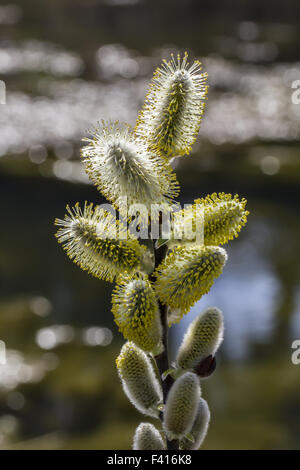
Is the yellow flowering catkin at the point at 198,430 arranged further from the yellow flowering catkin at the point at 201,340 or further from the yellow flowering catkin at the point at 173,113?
the yellow flowering catkin at the point at 173,113

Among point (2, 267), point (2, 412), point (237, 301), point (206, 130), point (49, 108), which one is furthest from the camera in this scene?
point (49, 108)

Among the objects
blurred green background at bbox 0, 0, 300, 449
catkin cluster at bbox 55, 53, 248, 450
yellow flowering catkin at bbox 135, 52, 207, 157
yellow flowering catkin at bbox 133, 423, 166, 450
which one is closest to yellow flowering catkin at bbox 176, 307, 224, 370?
catkin cluster at bbox 55, 53, 248, 450

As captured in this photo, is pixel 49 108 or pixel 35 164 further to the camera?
pixel 49 108

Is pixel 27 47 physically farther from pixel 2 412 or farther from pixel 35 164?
pixel 2 412

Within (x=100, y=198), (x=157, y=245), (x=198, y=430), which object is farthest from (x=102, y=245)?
(x=100, y=198)

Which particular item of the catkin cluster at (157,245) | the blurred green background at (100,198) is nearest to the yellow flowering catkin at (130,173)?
the catkin cluster at (157,245)
